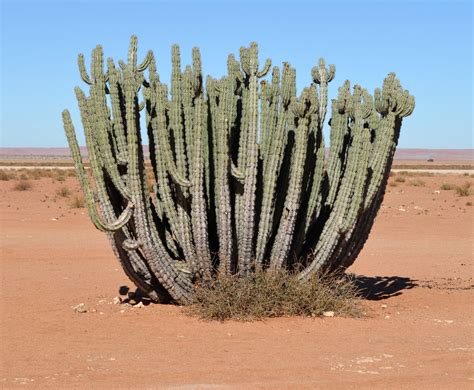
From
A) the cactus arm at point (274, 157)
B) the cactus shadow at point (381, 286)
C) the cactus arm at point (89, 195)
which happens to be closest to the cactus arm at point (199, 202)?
the cactus arm at point (274, 157)

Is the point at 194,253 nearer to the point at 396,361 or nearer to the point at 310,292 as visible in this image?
the point at 310,292

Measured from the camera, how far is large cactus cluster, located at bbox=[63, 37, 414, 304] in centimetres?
955

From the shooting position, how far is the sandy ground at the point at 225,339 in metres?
7.20

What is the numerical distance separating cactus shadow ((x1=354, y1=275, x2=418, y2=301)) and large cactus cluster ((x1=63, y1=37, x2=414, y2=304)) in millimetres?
1555

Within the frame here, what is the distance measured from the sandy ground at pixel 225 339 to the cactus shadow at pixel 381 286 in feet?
0.06

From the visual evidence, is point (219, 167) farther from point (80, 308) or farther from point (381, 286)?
point (381, 286)

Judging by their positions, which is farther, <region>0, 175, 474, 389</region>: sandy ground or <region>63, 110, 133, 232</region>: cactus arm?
<region>63, 110, 133, 232</region>: cactus arm

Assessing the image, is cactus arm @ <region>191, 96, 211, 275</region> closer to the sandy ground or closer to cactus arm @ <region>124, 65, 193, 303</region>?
cactus arm @ <region>124, 65, 193, 303</region>

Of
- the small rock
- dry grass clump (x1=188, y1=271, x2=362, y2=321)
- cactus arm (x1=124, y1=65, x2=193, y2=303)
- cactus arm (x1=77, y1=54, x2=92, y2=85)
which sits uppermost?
cactus arm (x1=77, y1=54, x2=92, y2=85)

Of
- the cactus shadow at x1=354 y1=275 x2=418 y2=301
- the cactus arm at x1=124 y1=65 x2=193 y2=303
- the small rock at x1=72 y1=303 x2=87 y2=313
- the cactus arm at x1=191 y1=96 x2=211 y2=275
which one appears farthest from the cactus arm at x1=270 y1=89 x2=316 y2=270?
the small rock at x1=72 y1=303 x2=87 y2=313

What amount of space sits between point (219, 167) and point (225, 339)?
227 cm

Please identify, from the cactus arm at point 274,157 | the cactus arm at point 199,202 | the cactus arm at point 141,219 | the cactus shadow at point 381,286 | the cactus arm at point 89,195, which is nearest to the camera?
the cactus arm at point 89,195

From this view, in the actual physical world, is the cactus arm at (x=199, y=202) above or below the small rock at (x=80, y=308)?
above

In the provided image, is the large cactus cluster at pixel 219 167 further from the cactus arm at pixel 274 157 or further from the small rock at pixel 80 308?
the small rock at pixel 80 308
